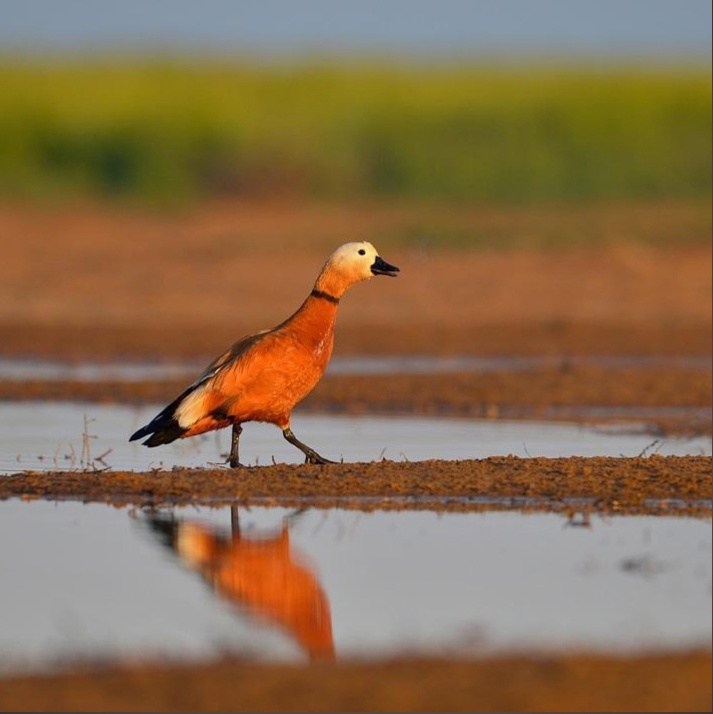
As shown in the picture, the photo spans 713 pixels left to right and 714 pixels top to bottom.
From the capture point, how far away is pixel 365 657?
6.39m

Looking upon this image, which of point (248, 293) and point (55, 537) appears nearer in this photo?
point (55, 537)

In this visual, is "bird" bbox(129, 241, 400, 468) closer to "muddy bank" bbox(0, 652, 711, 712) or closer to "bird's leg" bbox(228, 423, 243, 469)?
"bird's leg" bbox(228, 423, 243, 469)

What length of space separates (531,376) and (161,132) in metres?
20.8

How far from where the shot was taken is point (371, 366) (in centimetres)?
1825

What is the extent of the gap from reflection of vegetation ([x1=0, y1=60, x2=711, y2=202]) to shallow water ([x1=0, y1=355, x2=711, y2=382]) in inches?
565

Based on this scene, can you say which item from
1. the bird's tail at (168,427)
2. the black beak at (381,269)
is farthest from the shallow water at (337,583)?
the black beak at (381,269)

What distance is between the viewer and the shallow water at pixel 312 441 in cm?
1151

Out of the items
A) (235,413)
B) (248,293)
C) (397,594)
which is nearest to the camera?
(397,594)

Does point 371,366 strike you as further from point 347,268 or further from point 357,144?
point 357,144

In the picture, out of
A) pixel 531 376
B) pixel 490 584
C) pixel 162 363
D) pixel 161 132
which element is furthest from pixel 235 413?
pixel 161 132

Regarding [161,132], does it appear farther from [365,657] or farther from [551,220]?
[365,657]

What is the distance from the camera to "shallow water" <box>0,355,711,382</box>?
17.5 meters

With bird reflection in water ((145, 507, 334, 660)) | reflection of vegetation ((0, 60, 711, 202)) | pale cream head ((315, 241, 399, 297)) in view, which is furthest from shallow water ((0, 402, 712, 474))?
reflection of vegetation ((0, 60, 711, 202))

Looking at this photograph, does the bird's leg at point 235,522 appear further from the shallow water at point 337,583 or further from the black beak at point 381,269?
the black beak at point 381,269
